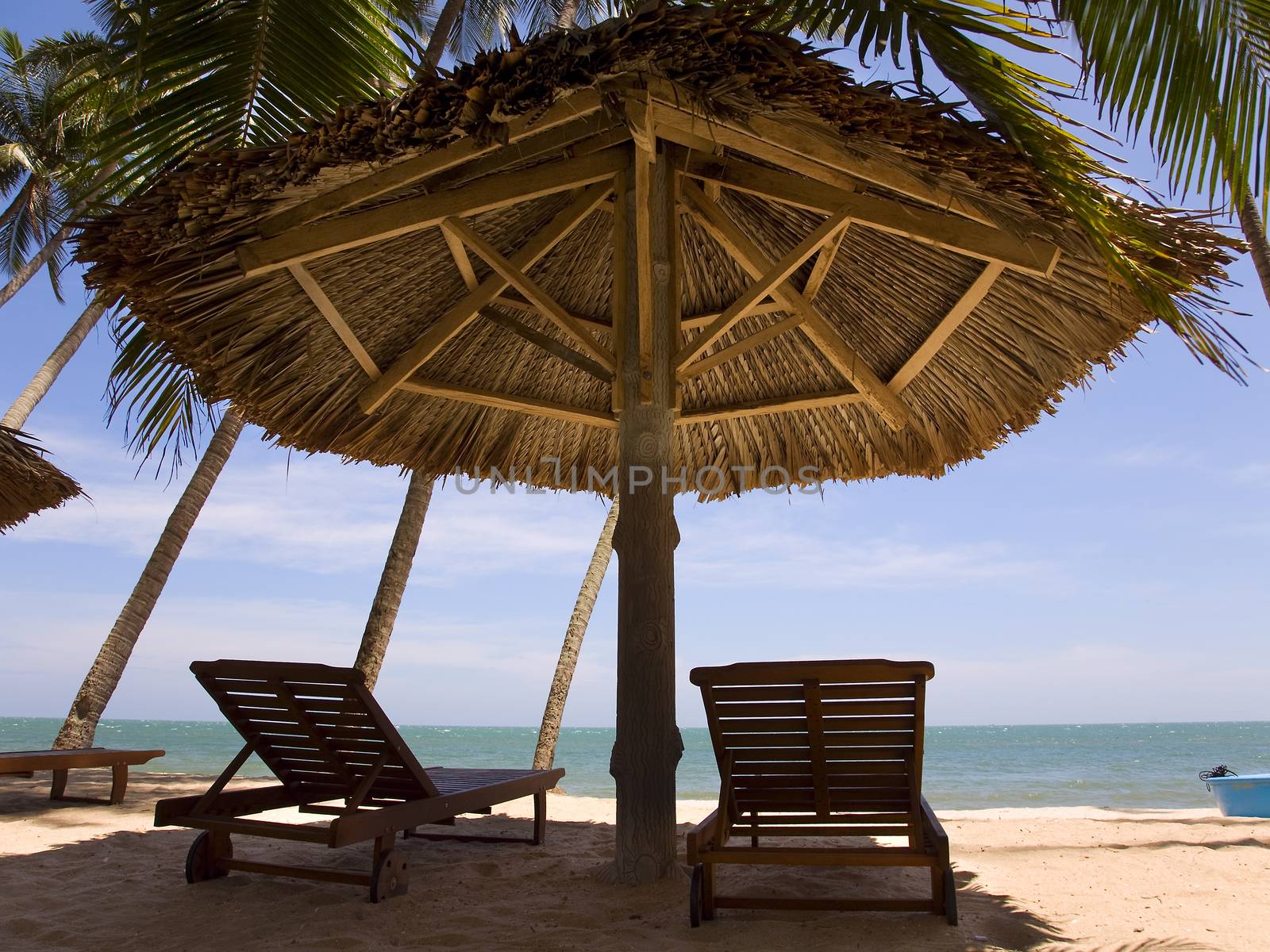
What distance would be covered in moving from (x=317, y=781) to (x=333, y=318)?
217 centimetres

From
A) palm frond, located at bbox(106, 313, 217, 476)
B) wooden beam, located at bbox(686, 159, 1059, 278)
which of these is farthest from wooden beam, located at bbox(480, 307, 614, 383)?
palm frond, located at bbox(106, 313, 217, 476)

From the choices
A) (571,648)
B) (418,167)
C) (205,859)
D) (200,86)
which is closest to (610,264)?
(418,167)

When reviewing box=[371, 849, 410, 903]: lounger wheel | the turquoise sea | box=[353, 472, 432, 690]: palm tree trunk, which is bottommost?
the turquoise sea

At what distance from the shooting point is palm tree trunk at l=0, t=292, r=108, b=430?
35.4ft

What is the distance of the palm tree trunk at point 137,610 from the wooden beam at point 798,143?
5.72 m

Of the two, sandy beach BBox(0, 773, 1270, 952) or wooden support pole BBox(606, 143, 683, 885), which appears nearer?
sandy beach BBox(0, 773, 1270, 952)

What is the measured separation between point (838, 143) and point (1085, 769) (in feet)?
87.9

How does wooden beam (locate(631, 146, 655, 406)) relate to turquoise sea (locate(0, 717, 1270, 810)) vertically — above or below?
above

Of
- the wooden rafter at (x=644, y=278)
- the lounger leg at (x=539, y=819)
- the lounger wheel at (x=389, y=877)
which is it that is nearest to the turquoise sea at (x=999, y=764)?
the lounger leg at (x=539, y=819)

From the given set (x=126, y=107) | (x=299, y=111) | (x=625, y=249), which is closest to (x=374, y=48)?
(x=299, y=111)

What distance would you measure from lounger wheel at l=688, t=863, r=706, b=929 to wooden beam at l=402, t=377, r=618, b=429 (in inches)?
109

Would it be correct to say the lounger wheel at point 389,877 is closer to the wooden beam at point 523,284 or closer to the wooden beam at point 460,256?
the wooden beam at point 523,284

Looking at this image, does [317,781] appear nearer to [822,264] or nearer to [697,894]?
[697,894]

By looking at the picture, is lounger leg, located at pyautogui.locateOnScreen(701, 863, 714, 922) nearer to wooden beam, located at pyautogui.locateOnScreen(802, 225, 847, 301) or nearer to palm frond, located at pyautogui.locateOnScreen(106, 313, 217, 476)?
wooden beam, located at pyautogui.locateOnScreen(802, 225, 847, 301)
